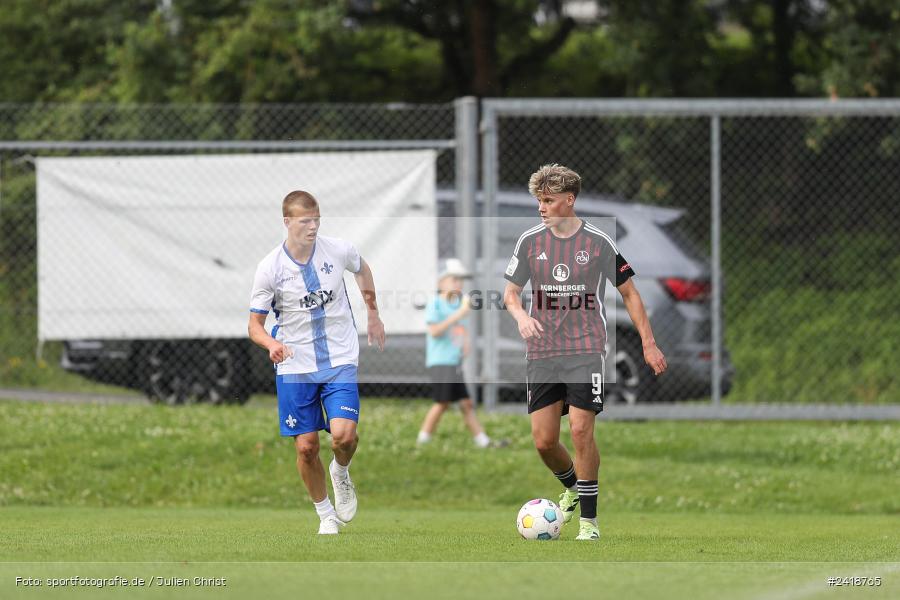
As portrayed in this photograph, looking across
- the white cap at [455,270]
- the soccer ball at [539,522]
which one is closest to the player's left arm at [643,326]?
the soccer ball at [539,522]

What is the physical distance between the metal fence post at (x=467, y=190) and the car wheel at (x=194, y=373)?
2.15 metres

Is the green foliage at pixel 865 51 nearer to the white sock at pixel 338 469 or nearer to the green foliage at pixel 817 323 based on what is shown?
the green foliage at pixel 817 323

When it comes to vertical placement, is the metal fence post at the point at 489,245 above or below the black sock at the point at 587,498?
above

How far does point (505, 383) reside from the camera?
12992 mm

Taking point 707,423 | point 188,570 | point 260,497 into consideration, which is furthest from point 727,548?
point 707,423

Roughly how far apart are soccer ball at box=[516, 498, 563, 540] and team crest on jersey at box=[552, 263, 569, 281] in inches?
48.3

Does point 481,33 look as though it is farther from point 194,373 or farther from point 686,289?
point 194,373

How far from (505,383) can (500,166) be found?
476 cm

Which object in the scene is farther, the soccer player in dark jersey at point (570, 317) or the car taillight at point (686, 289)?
the car taillight at point (686, 289)

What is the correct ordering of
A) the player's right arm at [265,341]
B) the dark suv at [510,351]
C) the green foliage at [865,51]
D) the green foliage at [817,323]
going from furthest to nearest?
the green foliage at [865,51] < the green foliage at [817,323] < the dark suv at [510,351] < the player's right arm at [265,341]

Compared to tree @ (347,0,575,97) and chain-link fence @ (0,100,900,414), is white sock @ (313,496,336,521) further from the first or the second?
tree @ (347,0,575,97)

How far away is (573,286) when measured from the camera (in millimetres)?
8023

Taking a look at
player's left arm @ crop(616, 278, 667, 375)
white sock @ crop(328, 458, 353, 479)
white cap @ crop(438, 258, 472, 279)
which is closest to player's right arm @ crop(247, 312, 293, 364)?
Result: white sock @ crop(328, 458, 353, 479)

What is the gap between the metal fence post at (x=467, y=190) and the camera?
12.7 metres
